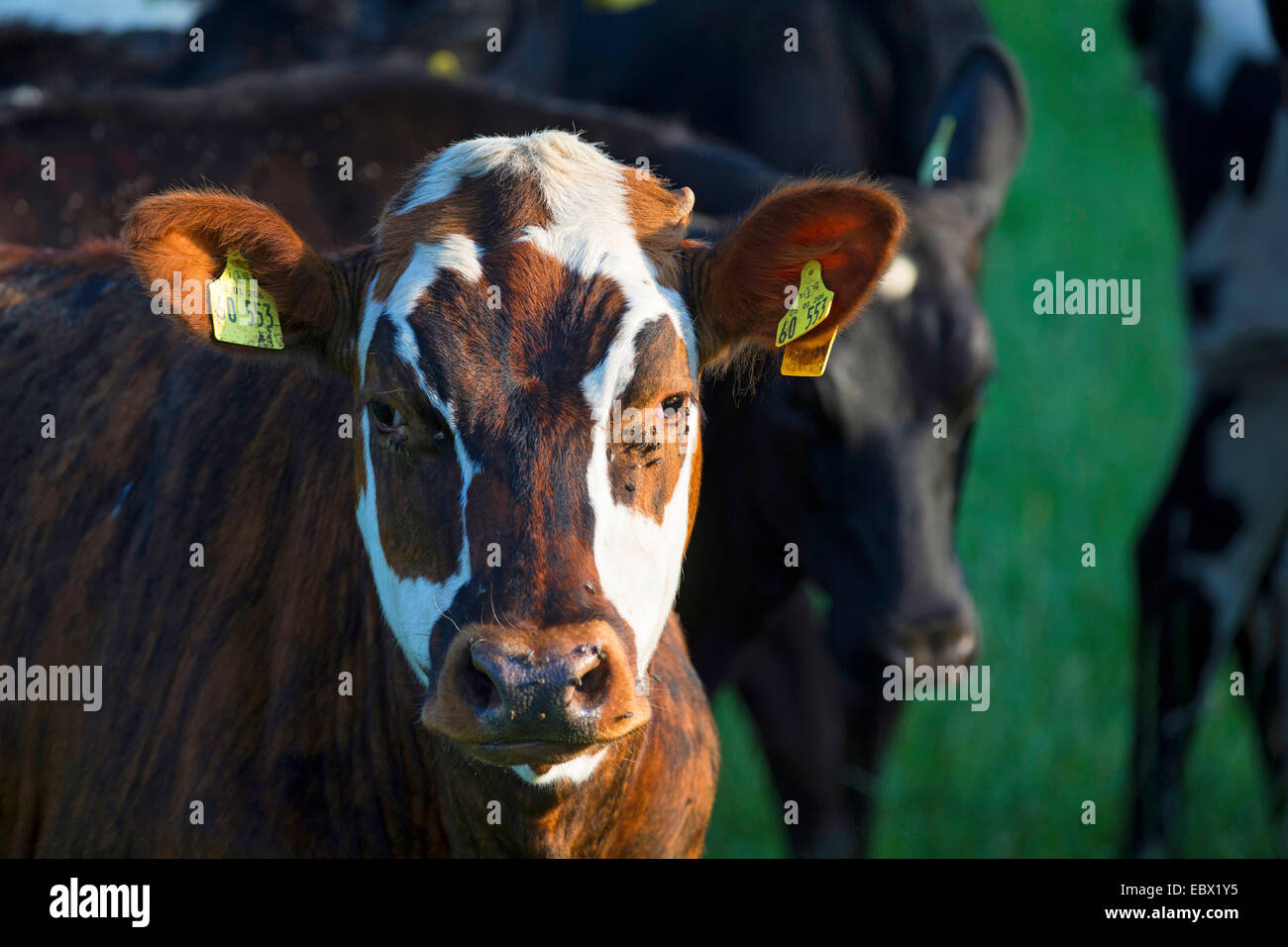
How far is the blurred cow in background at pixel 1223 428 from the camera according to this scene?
539 cm

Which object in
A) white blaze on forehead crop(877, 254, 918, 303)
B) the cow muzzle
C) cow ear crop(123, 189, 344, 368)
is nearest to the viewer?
the cow muzzle

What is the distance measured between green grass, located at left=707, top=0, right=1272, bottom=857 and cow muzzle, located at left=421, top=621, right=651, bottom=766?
3.31m

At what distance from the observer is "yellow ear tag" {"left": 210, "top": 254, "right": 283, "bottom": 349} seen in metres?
3.09

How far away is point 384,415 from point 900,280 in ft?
6.78

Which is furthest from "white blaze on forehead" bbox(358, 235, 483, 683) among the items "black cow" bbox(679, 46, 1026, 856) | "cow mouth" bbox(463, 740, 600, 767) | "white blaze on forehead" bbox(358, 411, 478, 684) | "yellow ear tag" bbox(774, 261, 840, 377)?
"black cow" bbox(679, 46, 1026, 856)

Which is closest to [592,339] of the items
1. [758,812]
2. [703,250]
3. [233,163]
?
[703,250]

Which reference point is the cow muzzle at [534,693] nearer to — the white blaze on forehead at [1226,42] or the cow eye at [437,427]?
the cow eye at [437,427]

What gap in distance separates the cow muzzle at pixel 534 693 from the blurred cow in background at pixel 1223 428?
3.50 metres

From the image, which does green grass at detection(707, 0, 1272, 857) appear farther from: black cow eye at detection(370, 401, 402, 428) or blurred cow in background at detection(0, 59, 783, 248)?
black cow eye at detection(370, 401, 402, 428)

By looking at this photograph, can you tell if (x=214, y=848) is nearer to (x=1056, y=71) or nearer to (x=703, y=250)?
(x=703, y=250)

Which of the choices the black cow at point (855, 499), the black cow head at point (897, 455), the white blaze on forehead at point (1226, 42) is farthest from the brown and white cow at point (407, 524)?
the white blaze on forehead at point (1226, 42)
